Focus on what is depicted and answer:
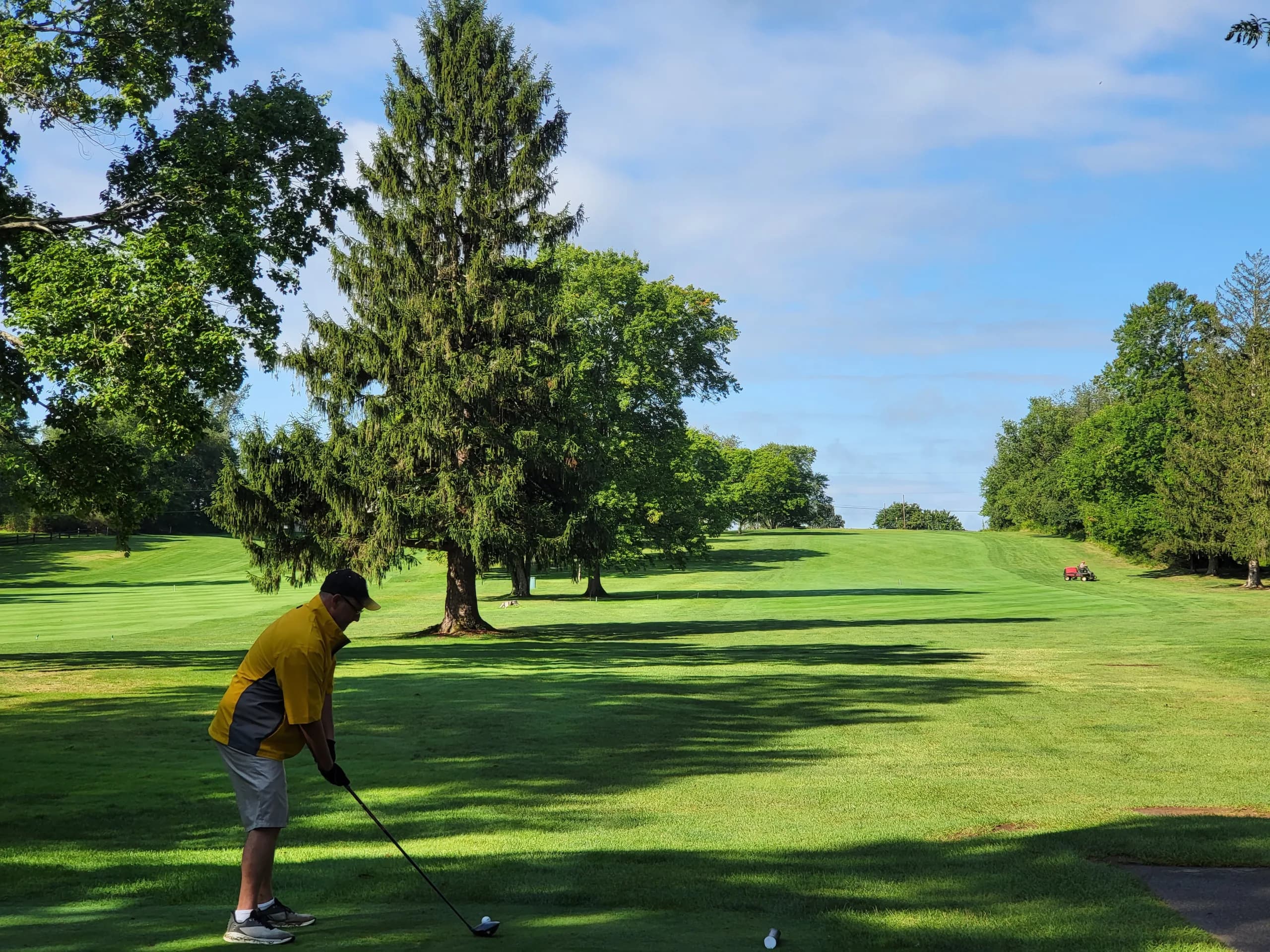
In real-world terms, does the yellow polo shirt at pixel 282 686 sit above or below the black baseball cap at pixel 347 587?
below

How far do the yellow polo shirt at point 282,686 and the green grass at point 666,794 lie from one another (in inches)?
44.3

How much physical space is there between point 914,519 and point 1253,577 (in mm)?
123659

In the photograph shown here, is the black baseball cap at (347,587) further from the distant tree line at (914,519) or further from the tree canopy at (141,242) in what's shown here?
the distant tree line at (914,519)

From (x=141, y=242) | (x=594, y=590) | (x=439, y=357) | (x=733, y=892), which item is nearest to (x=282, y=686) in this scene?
(x=733, y=892)

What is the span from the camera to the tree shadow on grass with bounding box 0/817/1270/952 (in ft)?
20.3

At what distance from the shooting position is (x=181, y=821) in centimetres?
971

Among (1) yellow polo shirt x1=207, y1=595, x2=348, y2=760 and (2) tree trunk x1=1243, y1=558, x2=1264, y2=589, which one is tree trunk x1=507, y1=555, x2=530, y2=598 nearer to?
(2) tree trunk x1=1243, y1=558, x2=1264, y2=589

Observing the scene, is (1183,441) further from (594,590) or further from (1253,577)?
(594,590)

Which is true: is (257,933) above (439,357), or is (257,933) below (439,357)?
below

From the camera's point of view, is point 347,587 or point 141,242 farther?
point 141,242

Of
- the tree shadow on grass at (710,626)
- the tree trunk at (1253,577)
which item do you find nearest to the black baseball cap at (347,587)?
the tree shadow on grass at (710,626)

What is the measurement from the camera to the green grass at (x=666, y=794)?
6707 mm

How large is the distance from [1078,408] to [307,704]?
137 m

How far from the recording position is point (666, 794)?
10.9 meters
